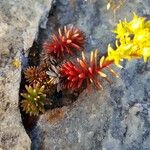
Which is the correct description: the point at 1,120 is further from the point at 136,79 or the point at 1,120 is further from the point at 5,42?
the point at 136,79

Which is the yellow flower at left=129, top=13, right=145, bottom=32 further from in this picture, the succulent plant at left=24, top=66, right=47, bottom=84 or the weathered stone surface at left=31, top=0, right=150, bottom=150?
the succulent plant at left=24, top=66, right=47, bottom=84

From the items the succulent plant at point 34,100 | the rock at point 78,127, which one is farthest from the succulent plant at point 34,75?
the rock at point 78,127

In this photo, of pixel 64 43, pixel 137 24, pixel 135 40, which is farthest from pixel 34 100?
pixel 137 24

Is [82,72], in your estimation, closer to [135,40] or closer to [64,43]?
[64,43]

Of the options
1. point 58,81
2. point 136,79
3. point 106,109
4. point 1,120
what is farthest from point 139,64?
point 1,120

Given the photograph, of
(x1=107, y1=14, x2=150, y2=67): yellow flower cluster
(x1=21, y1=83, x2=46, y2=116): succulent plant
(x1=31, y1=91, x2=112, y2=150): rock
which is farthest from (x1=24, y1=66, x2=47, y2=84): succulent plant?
(x1=107, y1=14, x2=150, y2=67): yellow flower cluster
